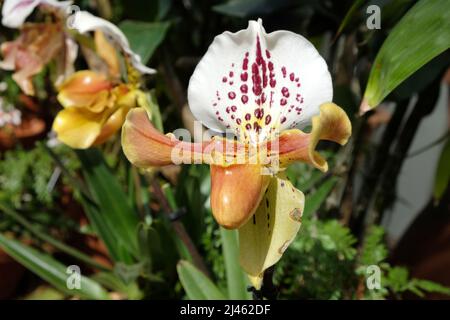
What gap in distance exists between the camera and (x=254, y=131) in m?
0.49

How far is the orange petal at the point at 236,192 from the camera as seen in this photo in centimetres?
44

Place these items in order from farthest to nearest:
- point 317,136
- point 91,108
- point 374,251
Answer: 1. point 374,251
2. point 91,108
3. point 317,136

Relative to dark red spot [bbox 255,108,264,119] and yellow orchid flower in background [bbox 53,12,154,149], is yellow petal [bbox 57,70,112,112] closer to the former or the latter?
yellow orchid flower in background [bbox 53,12,154,149]

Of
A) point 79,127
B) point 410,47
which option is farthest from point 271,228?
point 79,127

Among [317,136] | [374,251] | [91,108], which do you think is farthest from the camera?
[374,251]

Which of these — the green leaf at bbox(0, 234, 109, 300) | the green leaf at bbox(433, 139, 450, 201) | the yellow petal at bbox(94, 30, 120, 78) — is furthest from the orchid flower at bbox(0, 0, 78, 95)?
the green leaf at bbox(433, 139, 450, 201)

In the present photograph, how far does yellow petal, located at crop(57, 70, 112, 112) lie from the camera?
2.18ft

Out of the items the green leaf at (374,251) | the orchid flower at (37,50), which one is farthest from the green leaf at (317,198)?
the orchid flower at (37,50)

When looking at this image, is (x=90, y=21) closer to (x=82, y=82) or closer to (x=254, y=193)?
(x=82, y=82)

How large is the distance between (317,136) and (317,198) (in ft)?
1.09

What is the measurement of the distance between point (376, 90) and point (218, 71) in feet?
0.48

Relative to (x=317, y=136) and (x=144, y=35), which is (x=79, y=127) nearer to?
(x=144, y=35)
